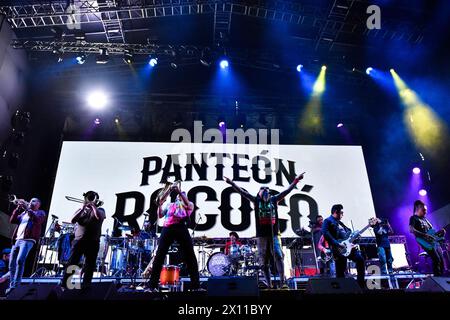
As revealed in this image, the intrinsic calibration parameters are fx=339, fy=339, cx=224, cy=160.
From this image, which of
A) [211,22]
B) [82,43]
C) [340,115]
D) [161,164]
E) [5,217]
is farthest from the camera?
[340,115]

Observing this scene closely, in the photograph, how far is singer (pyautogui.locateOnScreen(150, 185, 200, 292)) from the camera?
452 centimetres

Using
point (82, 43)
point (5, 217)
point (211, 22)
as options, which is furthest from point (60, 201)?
point (211, 22)

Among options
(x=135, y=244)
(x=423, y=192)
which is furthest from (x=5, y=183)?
(x=423, y=192)

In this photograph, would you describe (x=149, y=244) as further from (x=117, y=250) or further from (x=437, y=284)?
(x=437, y=284)

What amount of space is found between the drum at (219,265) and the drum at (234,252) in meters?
0.20

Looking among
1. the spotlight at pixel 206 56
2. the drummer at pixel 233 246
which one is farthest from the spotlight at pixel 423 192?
the spotlight at pixel 206 56

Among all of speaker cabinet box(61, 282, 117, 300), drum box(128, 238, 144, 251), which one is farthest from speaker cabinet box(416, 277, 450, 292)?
drum box(128, 238, 144, 251)

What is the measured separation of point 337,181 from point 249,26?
5.71m

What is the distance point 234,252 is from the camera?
855cm

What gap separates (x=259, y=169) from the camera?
11477 millimetres

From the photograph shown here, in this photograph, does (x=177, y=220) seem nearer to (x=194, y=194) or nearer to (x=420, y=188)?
(x=194, y=194)

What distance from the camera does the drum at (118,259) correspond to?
26.2 feet

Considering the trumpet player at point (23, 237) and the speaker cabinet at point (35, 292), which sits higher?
the trumpet player at point (23, 237)

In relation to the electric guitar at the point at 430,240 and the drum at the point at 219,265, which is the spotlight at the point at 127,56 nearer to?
the drum at the point at 219,265
